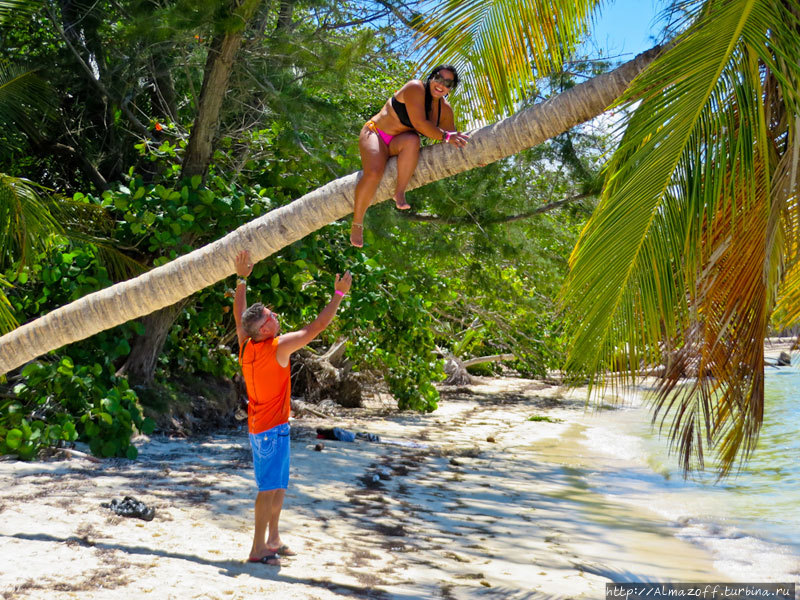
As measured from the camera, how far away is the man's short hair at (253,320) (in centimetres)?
446

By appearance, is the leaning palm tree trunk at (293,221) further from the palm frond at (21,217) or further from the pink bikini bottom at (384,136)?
the palm frond at (21,217)

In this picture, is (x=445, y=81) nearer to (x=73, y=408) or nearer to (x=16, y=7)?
(x=73, y=408)

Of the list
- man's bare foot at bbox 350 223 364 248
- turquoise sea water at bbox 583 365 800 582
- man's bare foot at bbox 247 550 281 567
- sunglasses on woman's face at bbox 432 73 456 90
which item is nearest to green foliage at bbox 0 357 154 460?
man's bare foot at bbox 247 550 281 567

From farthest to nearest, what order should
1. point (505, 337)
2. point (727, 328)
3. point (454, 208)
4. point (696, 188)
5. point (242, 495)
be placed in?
point (505, 337)
point (454, 208)
point (242, 495)
point (727, 328)
point (696, 188)

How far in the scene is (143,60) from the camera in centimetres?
889

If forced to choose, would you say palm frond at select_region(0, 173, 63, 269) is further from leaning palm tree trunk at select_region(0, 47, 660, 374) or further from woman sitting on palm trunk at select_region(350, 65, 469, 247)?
woman sitting on palm trunk at select_region(350, 65, 469, 247)

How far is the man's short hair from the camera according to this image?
446 cm

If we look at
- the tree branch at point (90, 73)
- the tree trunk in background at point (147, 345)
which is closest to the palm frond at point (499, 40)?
the tree trunk in background at point (147, 345)

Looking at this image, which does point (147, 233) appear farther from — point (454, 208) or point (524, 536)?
point (524, 536)

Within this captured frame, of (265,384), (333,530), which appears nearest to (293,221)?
(265,384)

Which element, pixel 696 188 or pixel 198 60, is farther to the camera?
pixel 198 60

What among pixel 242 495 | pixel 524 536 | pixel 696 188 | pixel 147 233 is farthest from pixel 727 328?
pixel 147 233

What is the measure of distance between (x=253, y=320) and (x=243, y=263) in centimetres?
37

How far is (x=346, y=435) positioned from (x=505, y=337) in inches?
346
